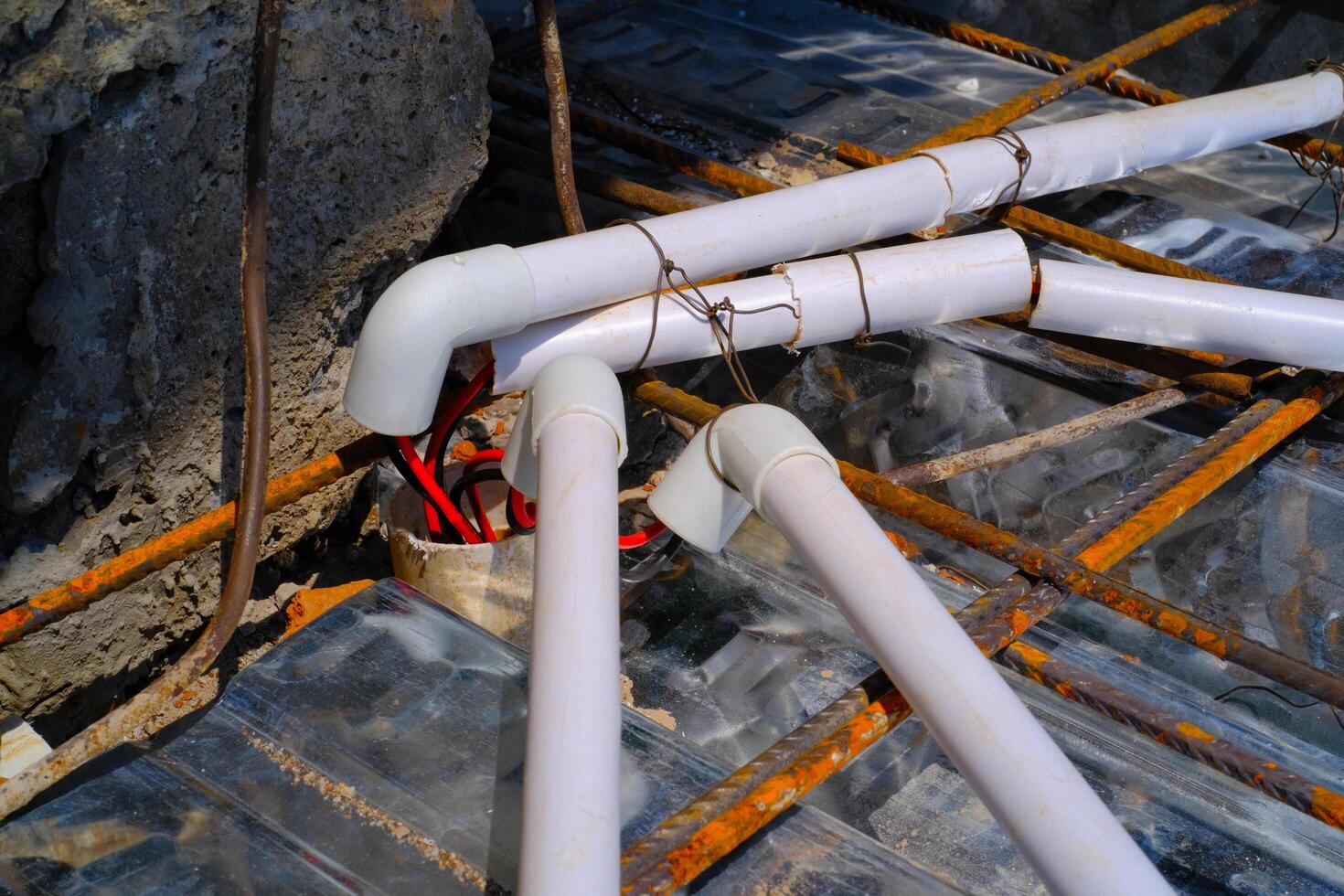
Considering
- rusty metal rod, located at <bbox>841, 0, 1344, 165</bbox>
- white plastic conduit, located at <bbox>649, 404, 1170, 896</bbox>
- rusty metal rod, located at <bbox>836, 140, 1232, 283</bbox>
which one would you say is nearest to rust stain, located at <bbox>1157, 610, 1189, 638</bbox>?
white plastic conduit, located at <bbox>649, 404, 1170, 896</bbox>

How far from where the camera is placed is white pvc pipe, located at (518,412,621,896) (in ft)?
4.86

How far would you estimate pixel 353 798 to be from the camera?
1.87 metres

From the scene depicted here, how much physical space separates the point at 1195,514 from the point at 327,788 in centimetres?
202

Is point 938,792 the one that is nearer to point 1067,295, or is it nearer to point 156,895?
point 1067,295

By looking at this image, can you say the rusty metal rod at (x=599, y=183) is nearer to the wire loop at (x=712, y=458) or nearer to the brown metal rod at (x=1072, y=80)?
the brown metal rod at (x=1072, y=80)

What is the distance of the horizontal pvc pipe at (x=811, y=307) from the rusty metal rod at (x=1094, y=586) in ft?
0.59

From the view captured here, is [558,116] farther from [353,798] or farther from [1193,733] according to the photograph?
[1193,733]

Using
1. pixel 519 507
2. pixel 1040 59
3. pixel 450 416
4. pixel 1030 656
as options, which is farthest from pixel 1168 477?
pixel 1040 59

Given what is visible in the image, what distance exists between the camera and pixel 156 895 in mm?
1689

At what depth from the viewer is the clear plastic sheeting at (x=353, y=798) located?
175cm

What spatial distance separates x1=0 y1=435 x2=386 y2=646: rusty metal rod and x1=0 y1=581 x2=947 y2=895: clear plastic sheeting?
0.88 ft

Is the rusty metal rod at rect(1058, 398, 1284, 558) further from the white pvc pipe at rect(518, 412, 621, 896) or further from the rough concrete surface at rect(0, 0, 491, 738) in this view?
the rough concrete surface at rect(0, 0, 491, 738)

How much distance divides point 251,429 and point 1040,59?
308cm

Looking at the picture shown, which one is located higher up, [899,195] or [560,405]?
[899,195]
